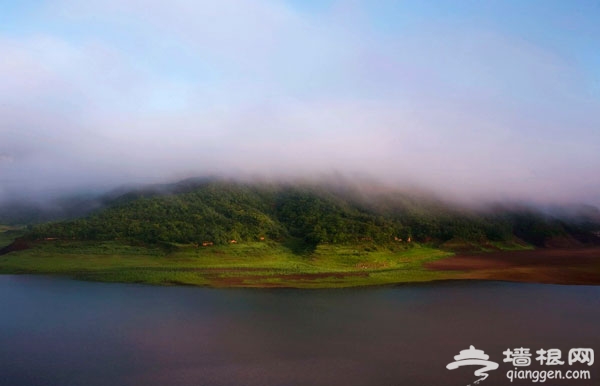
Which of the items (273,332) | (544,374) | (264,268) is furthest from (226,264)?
(544,374)

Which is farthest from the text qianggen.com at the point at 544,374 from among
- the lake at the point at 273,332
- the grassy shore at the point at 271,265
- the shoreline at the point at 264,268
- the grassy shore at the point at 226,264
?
the grassy shore at the point at 226,264

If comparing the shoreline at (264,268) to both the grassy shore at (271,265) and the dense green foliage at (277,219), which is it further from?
the dense green foliage at (277,219)

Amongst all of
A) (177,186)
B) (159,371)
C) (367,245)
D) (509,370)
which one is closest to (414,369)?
(509,370)

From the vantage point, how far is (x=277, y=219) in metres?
81.2

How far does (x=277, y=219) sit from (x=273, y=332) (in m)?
49.9

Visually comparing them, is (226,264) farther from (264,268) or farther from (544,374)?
(544,374)

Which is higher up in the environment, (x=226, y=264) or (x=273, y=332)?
(x=226, y=264)

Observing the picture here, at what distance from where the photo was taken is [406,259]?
6962cm

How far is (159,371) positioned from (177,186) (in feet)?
217

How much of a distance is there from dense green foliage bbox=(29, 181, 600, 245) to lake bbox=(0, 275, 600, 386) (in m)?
18.9

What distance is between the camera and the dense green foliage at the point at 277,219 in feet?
220

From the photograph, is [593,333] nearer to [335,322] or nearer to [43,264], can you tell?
[335,322]

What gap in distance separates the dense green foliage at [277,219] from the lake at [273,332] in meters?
18.9

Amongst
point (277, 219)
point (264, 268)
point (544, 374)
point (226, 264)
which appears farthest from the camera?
point (277, 219)
